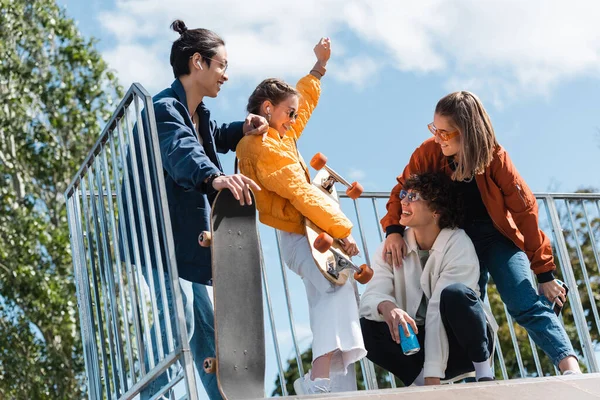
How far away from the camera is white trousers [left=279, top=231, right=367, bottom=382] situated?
375 cm

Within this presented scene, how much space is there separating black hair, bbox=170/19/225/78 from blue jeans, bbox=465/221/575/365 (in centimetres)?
142

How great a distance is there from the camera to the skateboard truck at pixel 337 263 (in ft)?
12.1

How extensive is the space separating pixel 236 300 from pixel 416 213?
140 cm

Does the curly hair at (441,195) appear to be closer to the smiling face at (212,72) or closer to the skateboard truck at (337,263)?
the skateboard truck at (337,263)

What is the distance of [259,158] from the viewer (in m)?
3.95

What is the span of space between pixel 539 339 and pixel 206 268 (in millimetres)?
1537

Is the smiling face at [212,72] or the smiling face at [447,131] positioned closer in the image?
the smiling face at [212,72]

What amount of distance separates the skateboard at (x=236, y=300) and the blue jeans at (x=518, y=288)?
4.67 feet

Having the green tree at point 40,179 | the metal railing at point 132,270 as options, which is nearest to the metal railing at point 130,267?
the metal railing at point 132,270

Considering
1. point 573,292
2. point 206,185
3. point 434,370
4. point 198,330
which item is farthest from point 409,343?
point 573,292

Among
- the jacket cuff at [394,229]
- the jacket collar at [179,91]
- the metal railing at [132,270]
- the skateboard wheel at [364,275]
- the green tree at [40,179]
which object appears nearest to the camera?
the metal railing at [132,270]

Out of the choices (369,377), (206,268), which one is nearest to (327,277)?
(206,268)

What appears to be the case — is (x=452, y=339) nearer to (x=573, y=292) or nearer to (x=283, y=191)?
(x=283, y=191)

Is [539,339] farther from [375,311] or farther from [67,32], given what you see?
[67,32]
